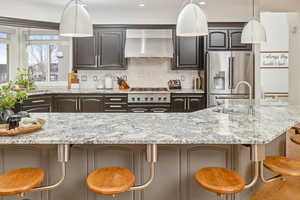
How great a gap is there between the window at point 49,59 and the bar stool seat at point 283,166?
4.94 m

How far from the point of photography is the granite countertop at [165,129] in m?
2.05

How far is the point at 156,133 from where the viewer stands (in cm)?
224

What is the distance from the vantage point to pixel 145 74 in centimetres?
647

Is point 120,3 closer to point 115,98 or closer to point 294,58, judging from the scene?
point 115,98

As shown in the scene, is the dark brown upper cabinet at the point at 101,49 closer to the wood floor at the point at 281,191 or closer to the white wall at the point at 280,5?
the white wall at the point at 280,5

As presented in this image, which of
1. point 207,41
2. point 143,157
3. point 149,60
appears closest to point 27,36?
point 149,60

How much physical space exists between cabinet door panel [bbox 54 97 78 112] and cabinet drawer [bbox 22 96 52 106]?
0.15m

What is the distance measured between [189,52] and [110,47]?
1.59 meters

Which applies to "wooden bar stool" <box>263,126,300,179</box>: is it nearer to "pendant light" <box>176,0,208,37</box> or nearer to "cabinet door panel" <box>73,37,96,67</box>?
"pendant light" <box>176,0,208,37</box>

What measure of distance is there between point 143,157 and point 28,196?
103 centimetres

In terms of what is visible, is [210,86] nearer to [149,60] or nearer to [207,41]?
[207,41]

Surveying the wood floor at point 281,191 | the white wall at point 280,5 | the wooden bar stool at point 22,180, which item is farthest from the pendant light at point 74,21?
the white wall at point 280,5

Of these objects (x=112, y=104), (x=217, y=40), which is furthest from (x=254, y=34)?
(x=112, y=104)

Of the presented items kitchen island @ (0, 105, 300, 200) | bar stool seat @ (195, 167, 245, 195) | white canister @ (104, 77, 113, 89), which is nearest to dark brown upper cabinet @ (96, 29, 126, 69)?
white canister @ (104, 77, 113, 89)
